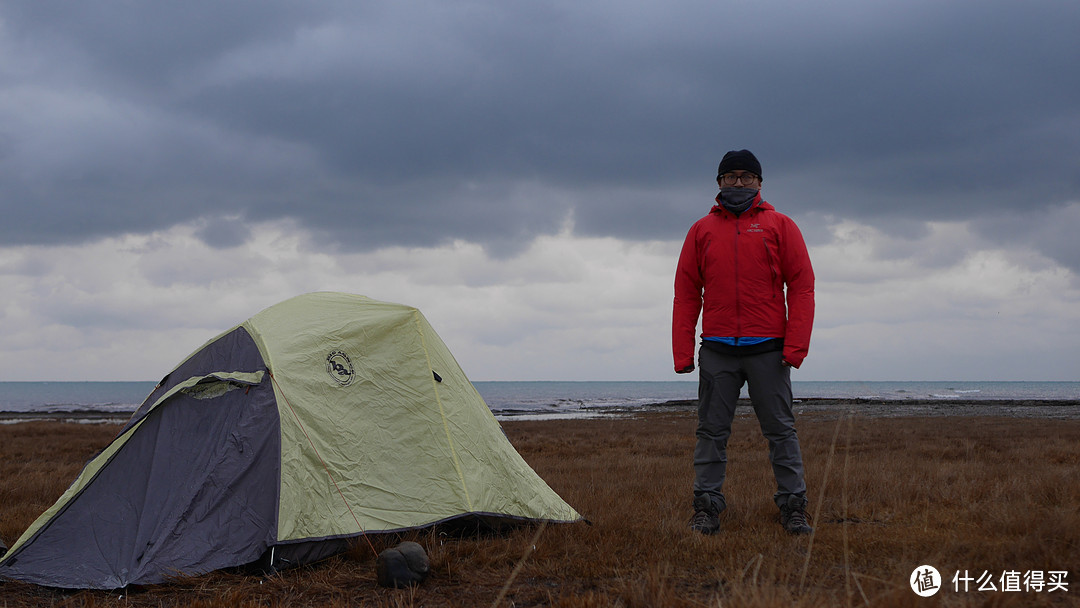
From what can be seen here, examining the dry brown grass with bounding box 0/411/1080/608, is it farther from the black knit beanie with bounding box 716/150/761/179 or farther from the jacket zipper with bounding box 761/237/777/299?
the black knit beanie with bounding box 716/150/761/179

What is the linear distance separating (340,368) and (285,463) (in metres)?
0.83

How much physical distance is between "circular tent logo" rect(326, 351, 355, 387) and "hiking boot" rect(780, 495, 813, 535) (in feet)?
10.7

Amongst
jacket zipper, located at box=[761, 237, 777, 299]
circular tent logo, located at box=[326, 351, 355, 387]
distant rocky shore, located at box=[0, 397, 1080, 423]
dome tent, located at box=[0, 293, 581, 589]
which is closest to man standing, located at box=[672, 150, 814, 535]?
jacket zipper, located at box=[761, 237, 777, 299]

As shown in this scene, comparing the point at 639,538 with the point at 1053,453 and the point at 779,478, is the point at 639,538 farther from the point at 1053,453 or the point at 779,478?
the point at 1053,453

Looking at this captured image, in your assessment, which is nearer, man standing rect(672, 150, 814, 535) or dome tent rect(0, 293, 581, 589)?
dome tent rect(0, 293, 581, 589)

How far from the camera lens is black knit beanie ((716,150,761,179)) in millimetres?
4918

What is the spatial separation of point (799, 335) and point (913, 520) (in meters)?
1.74

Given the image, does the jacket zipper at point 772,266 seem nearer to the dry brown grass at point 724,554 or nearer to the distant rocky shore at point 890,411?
the dry brown grass at point 724,554

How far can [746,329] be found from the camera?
471 cm

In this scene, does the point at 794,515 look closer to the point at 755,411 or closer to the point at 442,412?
the point at 755,411

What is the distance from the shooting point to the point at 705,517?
4824mm

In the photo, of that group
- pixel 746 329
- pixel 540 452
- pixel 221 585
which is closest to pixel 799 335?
pixel 746 329
